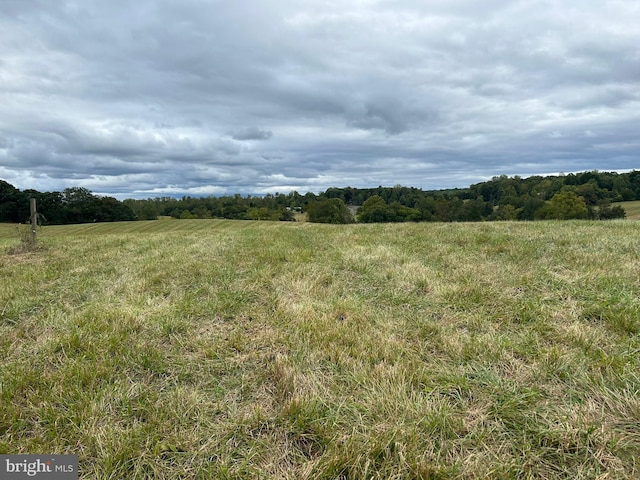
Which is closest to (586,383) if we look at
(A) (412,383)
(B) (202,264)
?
(A) (412,383)

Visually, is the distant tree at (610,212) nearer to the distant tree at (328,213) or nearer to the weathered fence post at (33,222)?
the distant tree at (328,213)

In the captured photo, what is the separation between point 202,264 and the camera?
6.40 meters

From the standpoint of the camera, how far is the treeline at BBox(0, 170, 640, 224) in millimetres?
51931

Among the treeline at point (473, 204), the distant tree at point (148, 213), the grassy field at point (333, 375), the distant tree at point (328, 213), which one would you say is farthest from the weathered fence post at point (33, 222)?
the distant tree at point (148, 213)

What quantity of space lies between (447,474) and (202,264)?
576cm

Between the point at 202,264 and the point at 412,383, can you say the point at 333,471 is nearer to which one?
the point at 412,383

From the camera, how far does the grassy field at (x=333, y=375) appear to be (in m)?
1.81

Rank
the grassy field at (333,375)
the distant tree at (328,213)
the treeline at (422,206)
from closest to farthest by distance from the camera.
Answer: the grassy field at (333,375)
the treeline at (422,206)
the distant tree at (328,213)

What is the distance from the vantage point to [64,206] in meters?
65.4

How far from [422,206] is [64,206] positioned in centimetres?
8221

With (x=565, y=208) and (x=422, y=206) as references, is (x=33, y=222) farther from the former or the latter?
(x=422, y=206)

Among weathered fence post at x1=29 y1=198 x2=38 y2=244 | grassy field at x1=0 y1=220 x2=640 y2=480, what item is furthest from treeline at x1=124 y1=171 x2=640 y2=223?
weathered fence post at x1=29 y1=198 x2=38 y2=244

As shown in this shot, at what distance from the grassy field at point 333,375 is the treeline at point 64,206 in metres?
66.5

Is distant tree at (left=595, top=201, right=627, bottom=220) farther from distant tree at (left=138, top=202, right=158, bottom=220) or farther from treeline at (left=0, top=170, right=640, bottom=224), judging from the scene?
distant tree at (left=138, top=202, right=158, bottom=220)
